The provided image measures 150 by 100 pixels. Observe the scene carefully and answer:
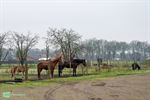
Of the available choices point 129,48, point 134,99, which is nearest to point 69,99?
point 134,99

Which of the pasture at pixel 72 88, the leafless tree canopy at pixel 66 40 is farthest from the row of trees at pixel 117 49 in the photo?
the pasture at pixel 72 88

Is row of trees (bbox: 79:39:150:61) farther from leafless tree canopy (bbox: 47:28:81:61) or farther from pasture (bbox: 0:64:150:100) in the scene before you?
pasture (bbox: 0:64:150:100)

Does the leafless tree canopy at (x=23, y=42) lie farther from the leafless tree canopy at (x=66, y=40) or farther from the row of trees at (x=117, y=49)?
the row of trees at (x=117, y=49)

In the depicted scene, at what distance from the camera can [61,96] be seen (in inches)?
712

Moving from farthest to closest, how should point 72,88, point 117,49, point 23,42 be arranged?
1. point 117,49
2. point 23,42
3. point 72,88

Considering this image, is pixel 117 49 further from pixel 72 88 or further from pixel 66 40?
pixel 72 88

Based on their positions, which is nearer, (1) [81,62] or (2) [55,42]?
(1) [81,62]

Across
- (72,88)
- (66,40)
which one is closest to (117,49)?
(66,40)

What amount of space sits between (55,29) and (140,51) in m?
75.0

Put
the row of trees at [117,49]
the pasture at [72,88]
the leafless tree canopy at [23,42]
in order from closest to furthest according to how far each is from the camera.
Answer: the pasture at [72,88] → the leafless tree canopy at [23,42] → the row of trees at [117,49]

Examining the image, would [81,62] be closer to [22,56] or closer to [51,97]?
[22,56]

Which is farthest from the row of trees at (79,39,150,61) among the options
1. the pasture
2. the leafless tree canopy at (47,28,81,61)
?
the pasture

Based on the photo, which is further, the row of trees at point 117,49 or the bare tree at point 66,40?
the row of trees at point 117,49

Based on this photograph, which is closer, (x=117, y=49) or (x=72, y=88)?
→ (x=72, y=88)
